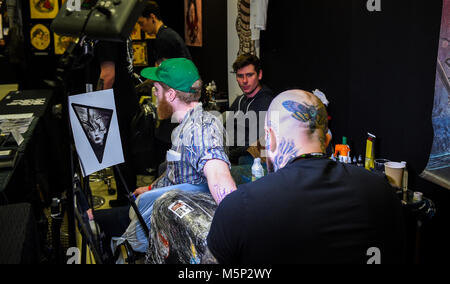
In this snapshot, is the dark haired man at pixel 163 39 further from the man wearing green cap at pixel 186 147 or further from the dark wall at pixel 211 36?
the dark wall at pixel 211 36

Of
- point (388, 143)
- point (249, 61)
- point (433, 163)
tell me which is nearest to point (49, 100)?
point (249, 61)

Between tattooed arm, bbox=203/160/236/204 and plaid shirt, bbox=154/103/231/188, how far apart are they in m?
0.03

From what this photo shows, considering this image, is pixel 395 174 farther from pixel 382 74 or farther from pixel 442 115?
pixel 382 74

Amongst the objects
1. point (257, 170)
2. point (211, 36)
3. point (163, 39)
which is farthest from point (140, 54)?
point (257, 170)

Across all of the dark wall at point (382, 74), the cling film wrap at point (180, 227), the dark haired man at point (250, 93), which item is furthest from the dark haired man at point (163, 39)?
the cling film wrap at point (180, 227)

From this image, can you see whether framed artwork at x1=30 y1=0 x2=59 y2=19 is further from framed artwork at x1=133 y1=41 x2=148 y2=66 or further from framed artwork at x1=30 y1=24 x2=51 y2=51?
framed artwork at x1=133 y1=41 x2=148 y2=66

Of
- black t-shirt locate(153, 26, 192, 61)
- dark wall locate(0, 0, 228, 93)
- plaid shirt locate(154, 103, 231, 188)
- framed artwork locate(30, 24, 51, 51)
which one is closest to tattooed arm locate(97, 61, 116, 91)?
black t-shirt locate(153, 26, 192, 61)

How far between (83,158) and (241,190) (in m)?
0.61

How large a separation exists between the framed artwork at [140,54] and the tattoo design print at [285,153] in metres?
5.21

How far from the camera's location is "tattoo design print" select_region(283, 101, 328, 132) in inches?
43.4

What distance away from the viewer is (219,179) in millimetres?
1456

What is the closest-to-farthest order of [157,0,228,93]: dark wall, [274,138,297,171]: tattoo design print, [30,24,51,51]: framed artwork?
[274,138,297,171]: tattoo design print, [30,24,51,51]: framed artwork, [157,0,228,93]: dark wall

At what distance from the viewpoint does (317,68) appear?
Answer: 3135 millimetres

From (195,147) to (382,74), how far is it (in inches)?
54.8
